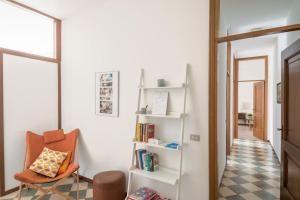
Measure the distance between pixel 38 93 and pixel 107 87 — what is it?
4.59 feet

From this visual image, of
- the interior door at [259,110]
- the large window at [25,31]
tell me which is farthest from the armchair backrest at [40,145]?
the interior door at [259,110]

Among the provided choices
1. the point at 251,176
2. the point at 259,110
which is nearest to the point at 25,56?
the point at 251,176

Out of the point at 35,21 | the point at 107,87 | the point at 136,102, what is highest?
the point at 35,21

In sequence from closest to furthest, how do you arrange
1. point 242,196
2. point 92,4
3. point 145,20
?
point 145,20
point 242,196
point 92,4

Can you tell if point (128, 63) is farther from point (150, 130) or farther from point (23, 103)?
point (23, 103)

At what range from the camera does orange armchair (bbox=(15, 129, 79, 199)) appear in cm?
233

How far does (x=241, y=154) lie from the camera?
4.79 m

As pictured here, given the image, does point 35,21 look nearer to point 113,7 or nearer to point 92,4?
point 92,4

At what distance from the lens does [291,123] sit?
2090 mm

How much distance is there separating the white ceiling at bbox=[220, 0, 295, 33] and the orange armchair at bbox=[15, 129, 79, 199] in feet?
10.3

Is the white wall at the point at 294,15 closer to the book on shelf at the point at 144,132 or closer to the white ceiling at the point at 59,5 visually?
the book on shelf at the point at 144,132

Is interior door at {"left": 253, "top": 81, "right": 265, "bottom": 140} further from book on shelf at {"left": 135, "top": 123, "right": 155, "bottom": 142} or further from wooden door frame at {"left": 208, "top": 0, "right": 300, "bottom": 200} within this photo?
book on shelf at {"left": 135, "top": 123, "right": 155, "bottom": 142}

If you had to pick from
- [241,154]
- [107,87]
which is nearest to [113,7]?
[107,87]

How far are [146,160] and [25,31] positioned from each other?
3120mm
